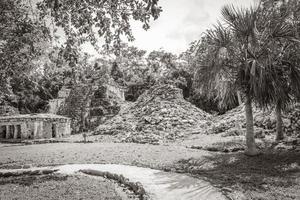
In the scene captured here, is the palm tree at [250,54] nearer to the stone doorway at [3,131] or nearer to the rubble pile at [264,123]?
the rubble pile at [264,123]

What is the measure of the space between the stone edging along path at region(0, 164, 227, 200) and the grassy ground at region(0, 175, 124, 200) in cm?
66

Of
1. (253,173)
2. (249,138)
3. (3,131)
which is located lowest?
(253,173)

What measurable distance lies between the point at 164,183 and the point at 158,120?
41.6ft

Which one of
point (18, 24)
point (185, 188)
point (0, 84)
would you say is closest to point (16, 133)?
point (0, 84)

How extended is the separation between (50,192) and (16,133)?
22.6 m

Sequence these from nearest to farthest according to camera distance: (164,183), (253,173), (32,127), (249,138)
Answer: (164,183)
(253,173)
(249,138)
(32,127)

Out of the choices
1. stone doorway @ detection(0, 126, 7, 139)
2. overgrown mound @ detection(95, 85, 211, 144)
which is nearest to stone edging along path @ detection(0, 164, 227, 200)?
overgrown mound @ detection(95, 85, 211, 144)

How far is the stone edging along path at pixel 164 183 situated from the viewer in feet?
19.9

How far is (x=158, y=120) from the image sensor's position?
19797 millimetres

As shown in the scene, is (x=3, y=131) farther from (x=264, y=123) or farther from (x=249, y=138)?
(x=249, y=138)

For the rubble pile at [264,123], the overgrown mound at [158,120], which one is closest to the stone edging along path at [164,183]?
the rubble pile at [264,123]

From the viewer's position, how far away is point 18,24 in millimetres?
8555

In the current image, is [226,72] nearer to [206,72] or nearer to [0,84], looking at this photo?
[206,72]

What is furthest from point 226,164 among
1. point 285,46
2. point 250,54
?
point 285,46
